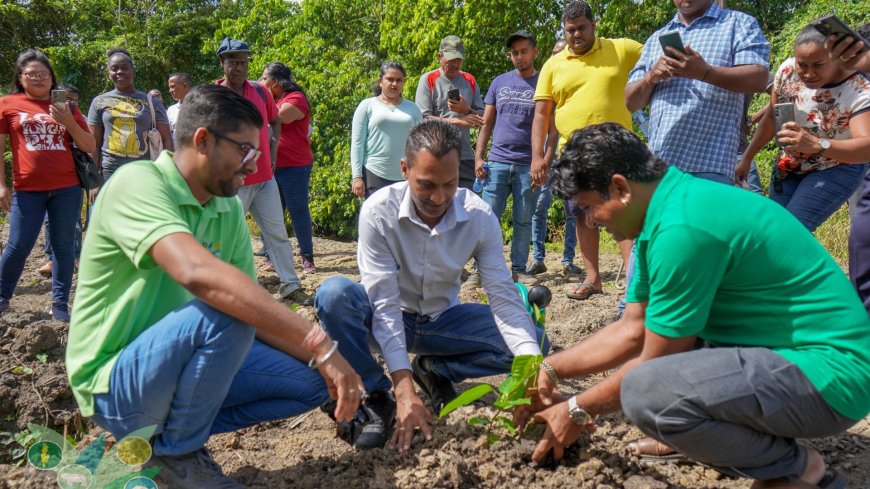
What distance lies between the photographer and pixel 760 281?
2.15 metres

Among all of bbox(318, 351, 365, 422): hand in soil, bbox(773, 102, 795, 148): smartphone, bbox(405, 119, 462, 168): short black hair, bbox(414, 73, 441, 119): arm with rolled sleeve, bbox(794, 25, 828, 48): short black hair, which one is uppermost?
bbox(794, 25, 828, 48): short black hair

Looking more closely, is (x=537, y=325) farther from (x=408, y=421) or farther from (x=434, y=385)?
(x=408, y=421)

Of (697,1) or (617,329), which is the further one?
(697,1)

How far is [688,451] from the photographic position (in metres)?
2.26

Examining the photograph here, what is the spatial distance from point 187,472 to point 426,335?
126 centimetres

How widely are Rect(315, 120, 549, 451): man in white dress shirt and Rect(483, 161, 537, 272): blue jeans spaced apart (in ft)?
8.77

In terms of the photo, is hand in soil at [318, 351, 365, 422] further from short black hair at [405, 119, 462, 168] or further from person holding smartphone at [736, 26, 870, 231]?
person holding smartphone at [736, 26, 870, 231]

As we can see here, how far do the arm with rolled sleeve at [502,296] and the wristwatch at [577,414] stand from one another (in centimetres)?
46

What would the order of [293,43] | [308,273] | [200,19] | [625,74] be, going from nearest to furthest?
[625,74] < [308,273] < [293,43] < [200,19]

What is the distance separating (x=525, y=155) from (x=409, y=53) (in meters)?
6.16

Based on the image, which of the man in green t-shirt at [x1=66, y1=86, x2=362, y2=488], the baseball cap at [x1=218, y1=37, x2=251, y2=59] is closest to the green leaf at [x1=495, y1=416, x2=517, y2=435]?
the man in green t-shirt at [x1=66, y1=86, x2=362, y2=488]

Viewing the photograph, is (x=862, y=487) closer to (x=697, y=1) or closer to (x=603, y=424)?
(x=603, y=424)

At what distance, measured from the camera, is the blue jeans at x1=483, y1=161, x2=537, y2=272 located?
595 centimetres

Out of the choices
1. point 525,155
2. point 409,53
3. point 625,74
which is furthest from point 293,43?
point 625,74
